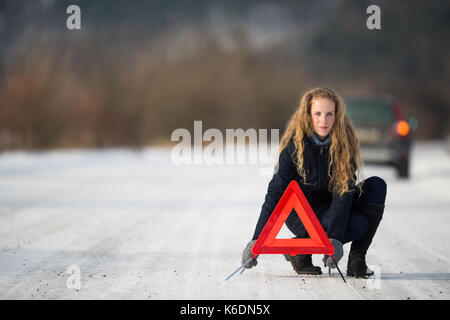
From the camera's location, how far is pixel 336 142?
4230 millimetres

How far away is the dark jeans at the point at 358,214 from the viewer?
168 inches

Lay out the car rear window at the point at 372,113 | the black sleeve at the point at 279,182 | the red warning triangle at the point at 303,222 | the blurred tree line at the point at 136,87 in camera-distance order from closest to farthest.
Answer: the red warning triangle at the point at 303,222
the black sleeve at the point at 279,182
the car rear window at the point at 372,113
the blurred tree line at the point at 136,87

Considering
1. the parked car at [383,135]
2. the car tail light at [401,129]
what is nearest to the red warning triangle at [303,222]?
the parked car at [383,135]

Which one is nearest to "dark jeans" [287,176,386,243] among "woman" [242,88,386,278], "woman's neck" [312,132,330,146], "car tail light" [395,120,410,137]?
"woman" [242,88,386,278]

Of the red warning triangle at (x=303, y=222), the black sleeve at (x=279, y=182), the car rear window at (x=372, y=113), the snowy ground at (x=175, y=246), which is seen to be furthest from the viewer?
the car rear window at (x=372, y=113)

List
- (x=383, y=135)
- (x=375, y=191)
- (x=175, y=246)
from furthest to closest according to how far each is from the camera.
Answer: (x=383, y=135) < (x=175, y=246) < (x=375, y=191)

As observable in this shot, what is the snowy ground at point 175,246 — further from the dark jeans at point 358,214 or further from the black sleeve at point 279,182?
the black sleeve at point 279,182

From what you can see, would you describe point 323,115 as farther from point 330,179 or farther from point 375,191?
point 375,191

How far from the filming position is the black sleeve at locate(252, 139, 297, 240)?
13.9ft

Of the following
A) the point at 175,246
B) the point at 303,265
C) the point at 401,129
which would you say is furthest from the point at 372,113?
the point at 303,265

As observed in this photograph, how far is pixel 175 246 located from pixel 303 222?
1805 mm

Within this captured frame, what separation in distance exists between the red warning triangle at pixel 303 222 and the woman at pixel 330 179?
8 centimetres
